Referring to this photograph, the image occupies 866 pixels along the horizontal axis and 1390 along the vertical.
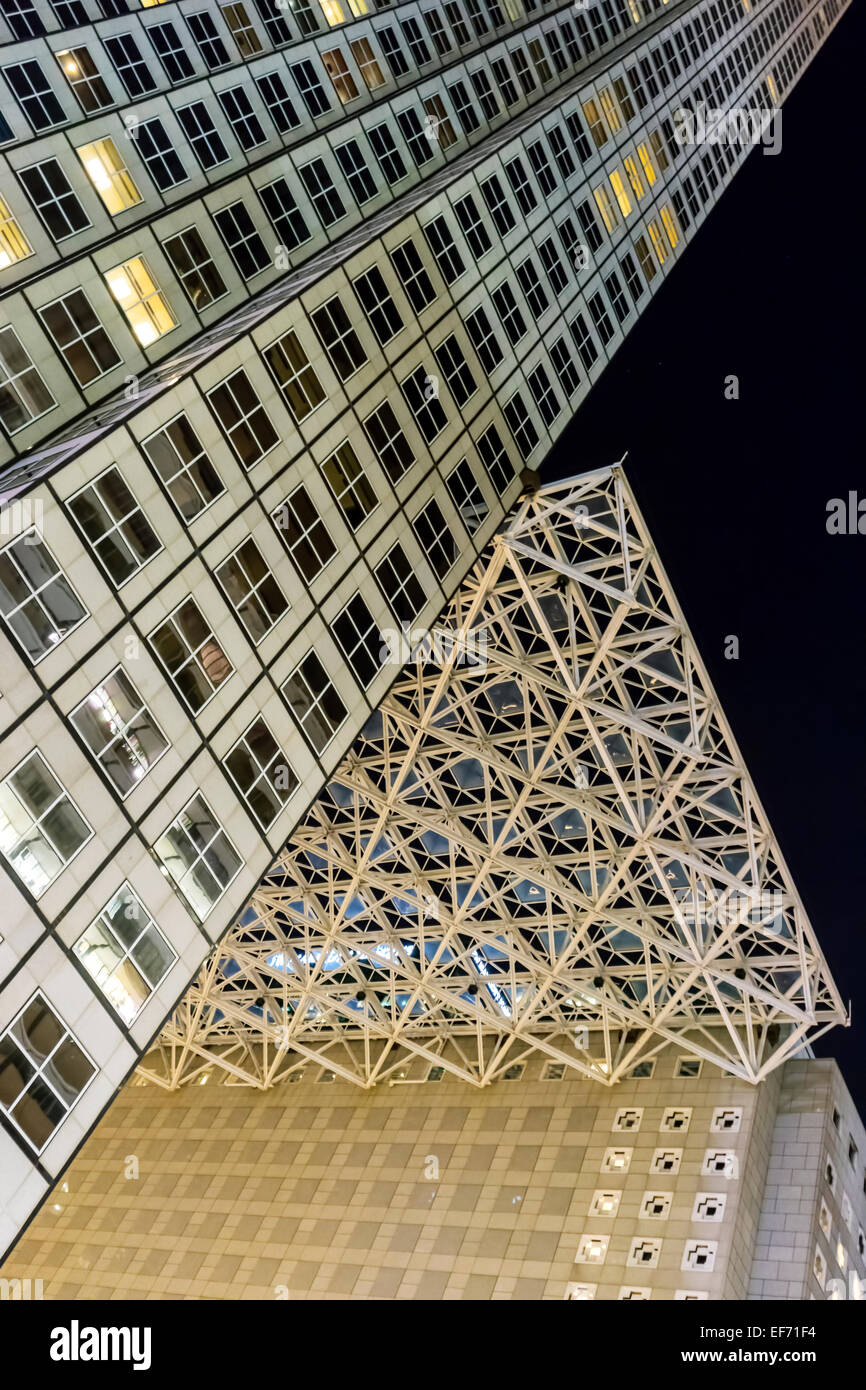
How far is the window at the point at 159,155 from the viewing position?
116ft

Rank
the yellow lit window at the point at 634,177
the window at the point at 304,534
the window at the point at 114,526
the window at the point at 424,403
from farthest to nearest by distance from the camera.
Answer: the yellow lit window at the point at 634,177, the window at the point at 424,403, the window at the point at 304,534, the window at the point at 114,526

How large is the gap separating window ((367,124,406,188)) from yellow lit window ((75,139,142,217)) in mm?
12835

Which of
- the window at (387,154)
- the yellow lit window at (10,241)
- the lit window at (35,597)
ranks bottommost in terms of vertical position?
the lit window at (35,597)

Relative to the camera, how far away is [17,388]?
2659 cm

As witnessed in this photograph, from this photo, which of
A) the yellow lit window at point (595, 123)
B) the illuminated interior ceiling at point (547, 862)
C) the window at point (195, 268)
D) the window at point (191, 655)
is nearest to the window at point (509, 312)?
the illuminated interior ceiling at point (547, 862)

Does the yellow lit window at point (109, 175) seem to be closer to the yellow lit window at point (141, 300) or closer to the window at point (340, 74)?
the yellow lit window at point (141, 300)

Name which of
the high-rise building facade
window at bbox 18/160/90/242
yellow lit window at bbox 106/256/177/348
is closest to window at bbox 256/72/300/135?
the high-rise building facade

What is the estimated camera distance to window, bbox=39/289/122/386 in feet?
90.6

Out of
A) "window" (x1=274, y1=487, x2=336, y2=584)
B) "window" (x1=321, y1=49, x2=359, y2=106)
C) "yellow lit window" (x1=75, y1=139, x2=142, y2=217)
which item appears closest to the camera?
"window" (x1=274, y1=487, x2=336, y2=584)

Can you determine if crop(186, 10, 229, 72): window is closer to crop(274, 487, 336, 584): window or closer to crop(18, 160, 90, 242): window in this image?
crop(18, 160, 90, 242): window

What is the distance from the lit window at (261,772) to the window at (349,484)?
7.11 meters

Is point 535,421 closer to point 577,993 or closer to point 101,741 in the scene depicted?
point 101,741

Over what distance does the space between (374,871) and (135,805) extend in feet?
86.0

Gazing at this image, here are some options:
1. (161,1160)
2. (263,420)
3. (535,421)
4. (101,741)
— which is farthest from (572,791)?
(161,1160)
